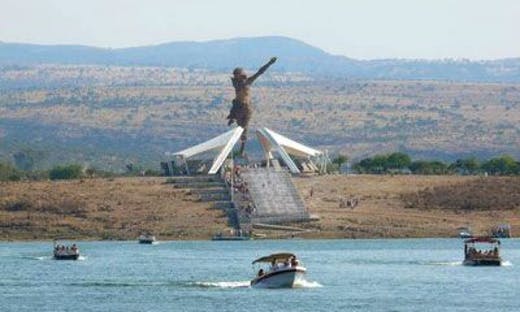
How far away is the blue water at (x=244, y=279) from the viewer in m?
77.6

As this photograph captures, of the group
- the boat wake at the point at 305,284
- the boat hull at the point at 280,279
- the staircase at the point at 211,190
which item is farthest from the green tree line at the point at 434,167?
the boat hull at the point at 280,279

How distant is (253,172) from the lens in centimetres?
14388

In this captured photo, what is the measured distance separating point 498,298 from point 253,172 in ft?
212

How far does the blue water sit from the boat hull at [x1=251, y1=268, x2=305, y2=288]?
0.61 meters

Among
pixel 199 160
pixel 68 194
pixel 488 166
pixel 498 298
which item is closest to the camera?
pixel 498 298

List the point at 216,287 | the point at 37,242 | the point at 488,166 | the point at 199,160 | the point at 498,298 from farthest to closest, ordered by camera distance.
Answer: the point at 488,166, the point at 199,160, the point at 37,242, the point at 216,287, the point at 498,298

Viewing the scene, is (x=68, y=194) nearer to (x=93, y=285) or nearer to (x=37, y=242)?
(x=37, y=242)

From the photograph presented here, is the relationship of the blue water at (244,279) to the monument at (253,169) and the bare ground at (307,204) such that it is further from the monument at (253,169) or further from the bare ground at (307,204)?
the monument at (253,169)

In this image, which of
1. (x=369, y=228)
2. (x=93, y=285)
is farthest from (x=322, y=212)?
(x=93, y=285)

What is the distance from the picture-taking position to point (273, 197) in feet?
457

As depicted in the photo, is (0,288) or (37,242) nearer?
(0,288)

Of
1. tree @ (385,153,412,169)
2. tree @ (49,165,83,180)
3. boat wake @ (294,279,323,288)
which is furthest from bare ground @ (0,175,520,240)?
boat wake @ (294,279,323,288)

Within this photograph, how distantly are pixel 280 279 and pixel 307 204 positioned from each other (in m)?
56.8

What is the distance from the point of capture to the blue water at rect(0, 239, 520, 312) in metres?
77.6
